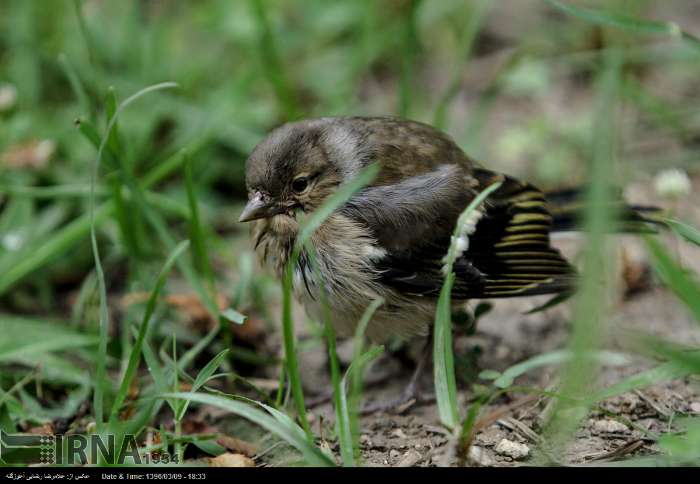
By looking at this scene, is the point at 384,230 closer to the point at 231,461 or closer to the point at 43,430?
the point at 231,461

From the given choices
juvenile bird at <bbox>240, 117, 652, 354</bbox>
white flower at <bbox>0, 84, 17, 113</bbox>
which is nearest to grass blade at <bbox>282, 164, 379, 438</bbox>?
juvenile bird at <bbox>240, 117, 652, 354</bbox>

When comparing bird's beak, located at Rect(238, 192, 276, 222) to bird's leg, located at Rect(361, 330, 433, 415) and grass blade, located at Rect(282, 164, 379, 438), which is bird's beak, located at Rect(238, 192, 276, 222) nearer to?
grass blade, located at Rect(282, 164, 379, 438)

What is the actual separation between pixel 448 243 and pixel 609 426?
948mm

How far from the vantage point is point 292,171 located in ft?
10.7

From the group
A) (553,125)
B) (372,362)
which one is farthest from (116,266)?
(553,125)

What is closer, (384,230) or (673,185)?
(384,230)

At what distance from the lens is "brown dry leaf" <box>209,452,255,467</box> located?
9.25 ft

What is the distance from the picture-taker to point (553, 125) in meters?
5.14

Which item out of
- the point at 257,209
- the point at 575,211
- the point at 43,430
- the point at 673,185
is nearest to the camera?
the point at 43,430

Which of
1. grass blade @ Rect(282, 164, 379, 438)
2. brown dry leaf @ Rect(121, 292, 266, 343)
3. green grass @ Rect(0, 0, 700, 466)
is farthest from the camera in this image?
brown dry leaf @ Rect(121, 292, 266, 343)

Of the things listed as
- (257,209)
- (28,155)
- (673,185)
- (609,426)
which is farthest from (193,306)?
(673,185)

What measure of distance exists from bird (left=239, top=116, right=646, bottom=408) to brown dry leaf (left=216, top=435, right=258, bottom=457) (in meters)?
0.61

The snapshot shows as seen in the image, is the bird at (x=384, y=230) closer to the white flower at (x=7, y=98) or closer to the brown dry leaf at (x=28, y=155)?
the brown dry leaf at (x=28, y=155)

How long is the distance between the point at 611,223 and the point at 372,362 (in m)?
2.03
